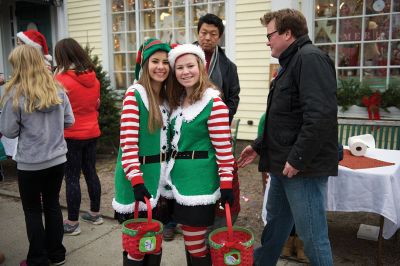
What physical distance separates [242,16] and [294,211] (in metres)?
4.91

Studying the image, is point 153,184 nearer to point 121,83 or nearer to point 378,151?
point 378,151

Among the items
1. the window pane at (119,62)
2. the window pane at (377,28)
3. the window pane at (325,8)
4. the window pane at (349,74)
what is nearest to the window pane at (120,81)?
the window pane at (119,62)

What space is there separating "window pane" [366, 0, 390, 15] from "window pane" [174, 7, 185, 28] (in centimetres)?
323

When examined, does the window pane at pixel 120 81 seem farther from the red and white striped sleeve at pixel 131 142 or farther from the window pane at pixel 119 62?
the red and white striped sleeve at pixel 131 142

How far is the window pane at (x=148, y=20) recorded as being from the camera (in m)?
8.06

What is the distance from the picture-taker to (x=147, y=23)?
8164 mm

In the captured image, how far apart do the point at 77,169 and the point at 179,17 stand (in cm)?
458

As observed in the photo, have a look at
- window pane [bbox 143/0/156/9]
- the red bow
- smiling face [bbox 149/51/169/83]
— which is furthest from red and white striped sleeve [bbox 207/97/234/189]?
window pane [bbox 143/0/156/9]

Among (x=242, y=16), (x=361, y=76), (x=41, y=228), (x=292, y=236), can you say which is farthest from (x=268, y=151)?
(x=242, y=16)

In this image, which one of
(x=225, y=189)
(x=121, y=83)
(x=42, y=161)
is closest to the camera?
(x=225, y=189)

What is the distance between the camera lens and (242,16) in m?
6.82

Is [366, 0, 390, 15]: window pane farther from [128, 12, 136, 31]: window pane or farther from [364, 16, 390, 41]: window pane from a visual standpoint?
[128, 12, 136, 31]: window pane

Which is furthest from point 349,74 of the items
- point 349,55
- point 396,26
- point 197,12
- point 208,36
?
point 208,36

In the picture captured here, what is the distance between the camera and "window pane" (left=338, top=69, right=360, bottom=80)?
20.6ft
